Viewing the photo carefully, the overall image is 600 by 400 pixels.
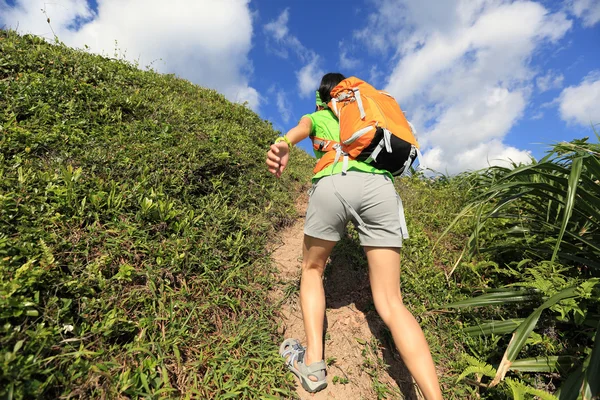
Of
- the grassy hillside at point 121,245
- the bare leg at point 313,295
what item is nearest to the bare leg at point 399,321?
the bare leg at point 313,295

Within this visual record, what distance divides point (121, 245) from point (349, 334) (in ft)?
7.39

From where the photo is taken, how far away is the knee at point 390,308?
215cm

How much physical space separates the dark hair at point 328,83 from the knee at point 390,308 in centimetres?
178

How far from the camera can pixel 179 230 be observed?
299 centimetres

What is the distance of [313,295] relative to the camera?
2473 millimetres

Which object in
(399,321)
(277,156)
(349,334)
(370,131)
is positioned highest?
(370,131)

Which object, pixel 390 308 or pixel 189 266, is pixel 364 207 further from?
pixel 189 266

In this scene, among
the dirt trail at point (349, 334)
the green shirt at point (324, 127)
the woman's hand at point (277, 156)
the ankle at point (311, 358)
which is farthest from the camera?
the dirt trail at point (349, 334)

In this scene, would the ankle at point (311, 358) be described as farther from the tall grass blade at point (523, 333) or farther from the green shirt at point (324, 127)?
the green shirt at point (324, 127)

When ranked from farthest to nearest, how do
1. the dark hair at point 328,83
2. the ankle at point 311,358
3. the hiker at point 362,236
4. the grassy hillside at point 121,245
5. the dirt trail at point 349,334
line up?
the dark hair at point 328,83, the dirt trail at point 349,334, the ankle at point 311,358, the hiker at point 362,236, the grassy hillside at point 121,245

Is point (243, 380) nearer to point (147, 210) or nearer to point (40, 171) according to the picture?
point (147, 210)

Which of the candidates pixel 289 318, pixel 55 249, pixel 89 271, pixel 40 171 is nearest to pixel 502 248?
pixel 289 318

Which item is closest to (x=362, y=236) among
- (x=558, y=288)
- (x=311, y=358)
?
(x=311, y=358)

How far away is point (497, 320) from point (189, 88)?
22.3ft
